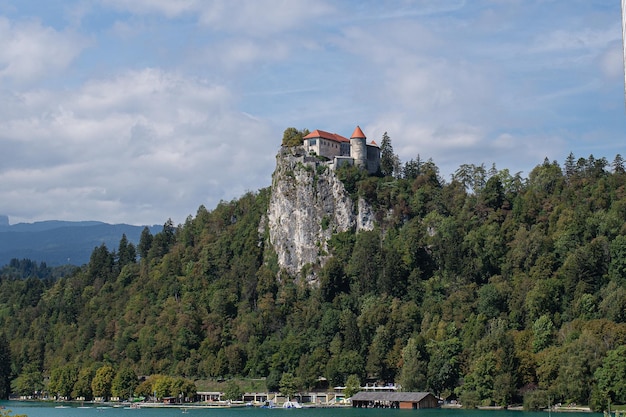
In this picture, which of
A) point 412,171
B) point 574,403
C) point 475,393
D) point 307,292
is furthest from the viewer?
point 412,171

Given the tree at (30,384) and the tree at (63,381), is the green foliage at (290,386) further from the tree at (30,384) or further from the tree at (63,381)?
the tree at (30,384)

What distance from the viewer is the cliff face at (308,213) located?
144 m

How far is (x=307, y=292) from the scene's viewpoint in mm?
140750

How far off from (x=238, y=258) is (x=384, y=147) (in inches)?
1125

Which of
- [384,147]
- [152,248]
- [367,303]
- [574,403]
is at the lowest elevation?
[574,403]

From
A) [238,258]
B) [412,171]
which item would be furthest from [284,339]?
[412,171]

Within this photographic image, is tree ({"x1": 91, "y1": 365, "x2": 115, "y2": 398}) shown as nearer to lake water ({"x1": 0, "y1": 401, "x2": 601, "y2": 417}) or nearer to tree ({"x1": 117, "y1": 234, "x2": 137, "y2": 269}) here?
lake water ({"x1": 0, "y1": 401, "x2": 601, "y2": 417})

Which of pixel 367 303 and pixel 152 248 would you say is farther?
pixel 152 248

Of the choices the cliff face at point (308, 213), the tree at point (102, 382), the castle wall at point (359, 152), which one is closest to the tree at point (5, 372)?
the tree at point (102, 382)

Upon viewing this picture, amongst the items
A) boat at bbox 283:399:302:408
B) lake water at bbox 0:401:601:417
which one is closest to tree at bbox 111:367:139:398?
lake water at bbox 0:401:601:417

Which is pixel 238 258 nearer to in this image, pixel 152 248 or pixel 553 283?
pixel 152 248

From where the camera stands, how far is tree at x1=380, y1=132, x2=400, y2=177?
14838 cm

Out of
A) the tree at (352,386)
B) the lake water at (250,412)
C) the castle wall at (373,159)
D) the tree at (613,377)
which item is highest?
the castle wall at (373,159)

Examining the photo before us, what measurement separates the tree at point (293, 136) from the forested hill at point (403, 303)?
Result: 438 inches
